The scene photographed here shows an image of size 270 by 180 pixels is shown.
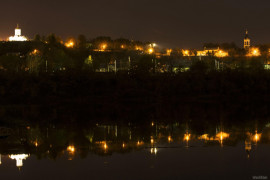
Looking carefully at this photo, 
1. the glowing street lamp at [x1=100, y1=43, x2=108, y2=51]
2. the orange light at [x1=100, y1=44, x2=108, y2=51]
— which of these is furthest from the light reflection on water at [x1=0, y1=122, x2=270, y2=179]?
the glowing street lamp at [x1=100, y1=43, x2=108, y2=51]

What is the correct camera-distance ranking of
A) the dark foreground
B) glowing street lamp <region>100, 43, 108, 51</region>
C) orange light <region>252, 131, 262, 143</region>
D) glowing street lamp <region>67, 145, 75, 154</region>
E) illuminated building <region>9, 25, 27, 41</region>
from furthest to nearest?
glowing street lamp <region>100, 43, 108, 51</region>
illuminated building <region>9, 25, 27, 41</region>
orange light <region>252, 131, 262, 143</region>
glowing street lamp <region>67, 145, 75, 154</region>
the dark foreground

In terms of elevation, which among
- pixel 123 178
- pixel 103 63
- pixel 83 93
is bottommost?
pixel 123 178

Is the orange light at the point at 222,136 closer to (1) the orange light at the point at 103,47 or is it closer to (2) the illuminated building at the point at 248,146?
(2) the illuminated building at the point at 248,146

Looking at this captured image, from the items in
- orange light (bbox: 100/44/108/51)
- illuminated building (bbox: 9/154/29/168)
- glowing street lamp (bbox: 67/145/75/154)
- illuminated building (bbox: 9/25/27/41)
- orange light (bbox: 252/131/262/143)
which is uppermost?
illuminated building (bbox: 9/25/27/41)

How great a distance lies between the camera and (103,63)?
55.4 m

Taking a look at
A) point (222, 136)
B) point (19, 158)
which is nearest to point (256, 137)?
point (222, 136)

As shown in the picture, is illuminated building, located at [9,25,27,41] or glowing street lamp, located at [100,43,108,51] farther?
glowing street lamp, located at [100,43,108,51]

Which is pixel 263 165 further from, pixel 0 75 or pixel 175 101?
pixel 0 75

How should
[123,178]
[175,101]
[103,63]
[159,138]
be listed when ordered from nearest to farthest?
[123,178] → [159,138] → [175,101] → [103,63]

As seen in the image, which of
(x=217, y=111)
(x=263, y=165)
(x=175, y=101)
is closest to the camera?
(x=263, y=165)

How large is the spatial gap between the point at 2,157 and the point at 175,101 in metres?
17.9

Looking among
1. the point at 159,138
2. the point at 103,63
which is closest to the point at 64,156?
the point at 159,138

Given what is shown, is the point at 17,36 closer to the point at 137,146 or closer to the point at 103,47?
the point at 103,47

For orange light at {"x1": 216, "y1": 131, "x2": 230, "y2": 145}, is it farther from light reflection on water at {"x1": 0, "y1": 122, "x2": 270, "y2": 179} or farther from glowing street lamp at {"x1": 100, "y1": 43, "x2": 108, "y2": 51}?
glowing street lamp at {"x1": 100, "y1": 43, "x2": 108, "y2": 51}
